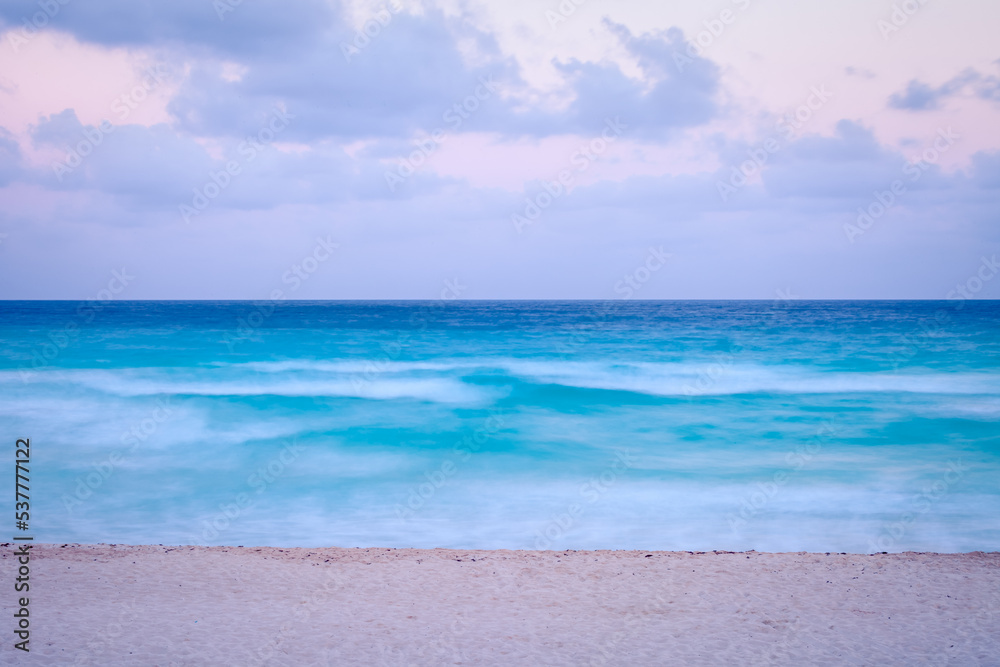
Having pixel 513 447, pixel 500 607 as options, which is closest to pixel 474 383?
pixel 513 447

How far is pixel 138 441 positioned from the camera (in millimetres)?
12086

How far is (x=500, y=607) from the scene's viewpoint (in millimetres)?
4934

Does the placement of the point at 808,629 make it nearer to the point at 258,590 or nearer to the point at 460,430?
the point at 258,590

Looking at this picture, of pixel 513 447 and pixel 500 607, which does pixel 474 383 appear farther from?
pixel 500 607

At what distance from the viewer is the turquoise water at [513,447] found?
7.65 metres

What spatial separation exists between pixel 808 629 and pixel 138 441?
39.3 ft

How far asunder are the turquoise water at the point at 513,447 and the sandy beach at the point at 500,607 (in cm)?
111

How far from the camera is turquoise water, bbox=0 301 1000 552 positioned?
7.65 meters

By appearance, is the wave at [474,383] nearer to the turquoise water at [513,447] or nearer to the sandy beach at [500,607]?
the turquoise water at [513,447]

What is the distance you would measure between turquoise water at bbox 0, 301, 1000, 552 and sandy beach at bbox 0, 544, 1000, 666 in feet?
3.64

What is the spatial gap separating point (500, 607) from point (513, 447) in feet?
23.2

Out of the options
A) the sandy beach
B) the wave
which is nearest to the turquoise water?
the wave

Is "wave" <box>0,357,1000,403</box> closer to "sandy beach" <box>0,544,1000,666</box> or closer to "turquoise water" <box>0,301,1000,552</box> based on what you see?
"turquoise water" <box>0,301,1000,552</box>

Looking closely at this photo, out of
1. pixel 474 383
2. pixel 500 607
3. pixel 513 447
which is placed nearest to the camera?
pixel 500 607
